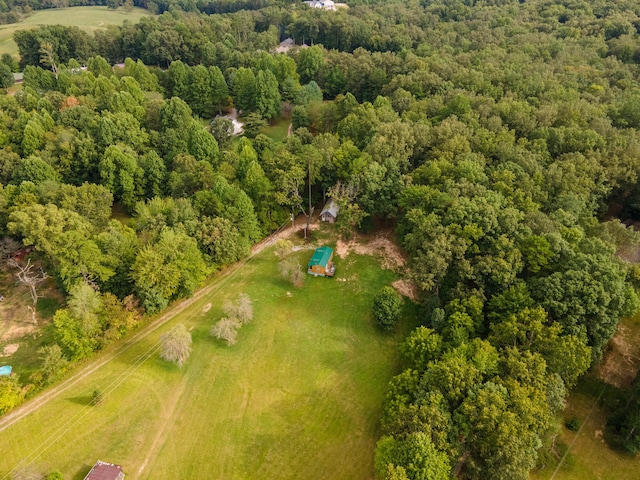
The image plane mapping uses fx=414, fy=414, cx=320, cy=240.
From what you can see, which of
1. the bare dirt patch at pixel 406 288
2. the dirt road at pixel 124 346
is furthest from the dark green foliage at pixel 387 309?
the dirt road at pixel 124 346

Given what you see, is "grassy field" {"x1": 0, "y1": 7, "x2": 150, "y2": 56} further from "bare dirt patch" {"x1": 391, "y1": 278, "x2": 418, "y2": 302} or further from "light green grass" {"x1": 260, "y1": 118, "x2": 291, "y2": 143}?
"bare dirt patch" {"x1": 391, "y1": 278, "x2": 418, "y2": 302}

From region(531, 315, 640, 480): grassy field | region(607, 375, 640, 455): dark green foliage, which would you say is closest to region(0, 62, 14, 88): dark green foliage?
region(531, 315, 640, 480): grassy field

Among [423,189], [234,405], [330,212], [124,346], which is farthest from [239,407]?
[423,189]

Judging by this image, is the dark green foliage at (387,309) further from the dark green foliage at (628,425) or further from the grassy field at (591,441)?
the dark green foliage at (628,425)

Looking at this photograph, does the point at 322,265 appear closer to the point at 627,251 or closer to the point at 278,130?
the point at 627,251

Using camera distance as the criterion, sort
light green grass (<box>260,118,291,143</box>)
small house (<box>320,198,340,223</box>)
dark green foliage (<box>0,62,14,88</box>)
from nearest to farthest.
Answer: small house (<box>320,198,340,223</box>)
light green grass (<box>260,118,291,143</box>)
dark green foliage (<box>0,62,14,88</box>)

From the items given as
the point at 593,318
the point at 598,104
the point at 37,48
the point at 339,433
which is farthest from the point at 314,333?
the point at 37,48
